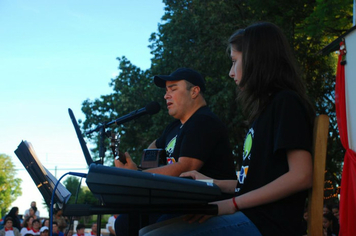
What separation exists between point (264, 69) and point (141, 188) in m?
0.91

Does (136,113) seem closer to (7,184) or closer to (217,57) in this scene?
(217,57)

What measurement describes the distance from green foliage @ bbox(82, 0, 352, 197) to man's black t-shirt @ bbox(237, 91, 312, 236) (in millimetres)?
13767

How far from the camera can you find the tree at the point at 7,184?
66.9 m

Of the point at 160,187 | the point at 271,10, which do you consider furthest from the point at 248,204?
the point at 271,10

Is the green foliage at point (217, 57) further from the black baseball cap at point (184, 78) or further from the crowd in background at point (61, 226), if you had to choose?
the black baseball cap at point (184, 78)

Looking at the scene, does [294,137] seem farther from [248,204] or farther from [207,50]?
[207,50]

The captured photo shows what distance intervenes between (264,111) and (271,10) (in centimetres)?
1640

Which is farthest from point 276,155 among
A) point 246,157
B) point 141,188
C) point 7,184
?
point 7,184

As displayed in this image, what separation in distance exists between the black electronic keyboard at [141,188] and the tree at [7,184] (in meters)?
69.3

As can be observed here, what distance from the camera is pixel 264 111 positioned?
205 centimetres

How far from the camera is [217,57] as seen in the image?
Result: 1683cm

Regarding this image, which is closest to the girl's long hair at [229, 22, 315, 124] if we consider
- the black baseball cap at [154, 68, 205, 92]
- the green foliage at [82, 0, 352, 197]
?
the black baseball cap at [154, 68, 205, 92]

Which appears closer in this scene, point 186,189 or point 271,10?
point 186,189

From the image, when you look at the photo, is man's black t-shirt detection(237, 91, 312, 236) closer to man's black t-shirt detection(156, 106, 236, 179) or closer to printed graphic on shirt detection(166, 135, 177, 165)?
man's black t-shirt detection(156, 106, 236, 179)
